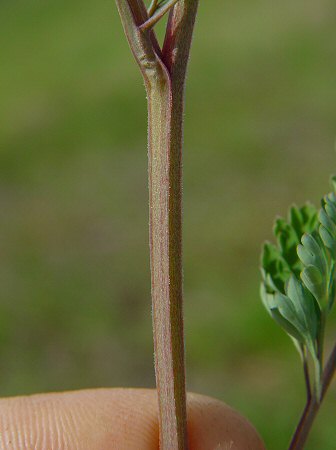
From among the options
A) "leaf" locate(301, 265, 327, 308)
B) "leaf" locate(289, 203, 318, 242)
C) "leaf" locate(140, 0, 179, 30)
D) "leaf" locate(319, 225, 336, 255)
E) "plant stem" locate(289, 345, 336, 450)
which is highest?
"leaf" locate(140, 0, 179, 30)

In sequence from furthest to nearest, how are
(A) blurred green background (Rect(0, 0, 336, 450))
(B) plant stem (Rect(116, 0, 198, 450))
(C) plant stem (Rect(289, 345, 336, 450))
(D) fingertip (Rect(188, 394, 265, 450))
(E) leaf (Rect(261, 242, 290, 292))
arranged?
(A) blurred green background (Rect(0, 0, 336, 450)), (D) fingertip (Rect(188, 394, 265, 450)), (E) leaf (Rect(261, 242, 290, 292)), (C) plant stem (Rect(289, 345, 336, 450)), (B) plant stem (Rect(116, 0, 198, 450))

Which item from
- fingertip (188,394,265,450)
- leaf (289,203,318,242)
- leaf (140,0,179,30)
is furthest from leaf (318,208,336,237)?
fingertip (188,394,265,450)

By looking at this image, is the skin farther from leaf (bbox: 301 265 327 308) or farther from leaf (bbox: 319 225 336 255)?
leaf (bbox: 319 225 336 255)

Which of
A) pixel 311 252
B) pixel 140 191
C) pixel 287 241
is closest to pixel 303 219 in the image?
pixel 287 241

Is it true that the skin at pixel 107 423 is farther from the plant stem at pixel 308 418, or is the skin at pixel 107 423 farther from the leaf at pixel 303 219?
the leaf at pixel 303 219

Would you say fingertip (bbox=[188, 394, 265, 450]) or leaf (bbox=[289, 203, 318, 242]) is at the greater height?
leaf (bbox=[289, 203, 318, 242])

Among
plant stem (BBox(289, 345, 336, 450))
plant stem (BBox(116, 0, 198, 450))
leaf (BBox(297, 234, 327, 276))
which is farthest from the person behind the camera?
plant stem (BBox(289, 345, 336, 450))

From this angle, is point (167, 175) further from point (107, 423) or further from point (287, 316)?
point (107, 423)
